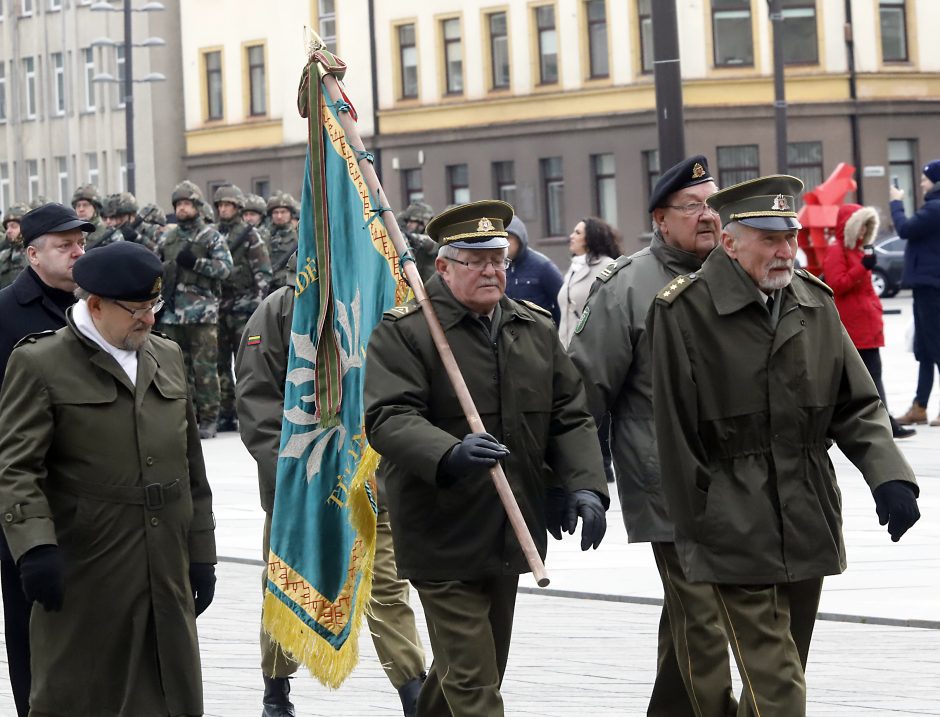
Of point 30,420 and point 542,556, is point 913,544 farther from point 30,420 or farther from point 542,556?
point 30,420

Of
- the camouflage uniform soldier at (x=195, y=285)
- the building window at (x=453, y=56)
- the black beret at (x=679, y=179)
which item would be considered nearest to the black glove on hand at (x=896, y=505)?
the black beret at (x=679, y=179)

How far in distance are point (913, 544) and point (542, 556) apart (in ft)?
17.8

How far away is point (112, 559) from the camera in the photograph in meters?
6.16

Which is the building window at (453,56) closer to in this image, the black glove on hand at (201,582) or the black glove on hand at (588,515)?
the black glove on hand at (588,515)

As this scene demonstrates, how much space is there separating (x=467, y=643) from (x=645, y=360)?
1.32 metres

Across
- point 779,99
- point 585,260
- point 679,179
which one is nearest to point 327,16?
point 779,99

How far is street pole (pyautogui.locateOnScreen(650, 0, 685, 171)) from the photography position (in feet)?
42.0

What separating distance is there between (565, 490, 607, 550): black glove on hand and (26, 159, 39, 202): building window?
206 feet

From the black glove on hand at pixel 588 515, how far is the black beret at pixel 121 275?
1389 mm

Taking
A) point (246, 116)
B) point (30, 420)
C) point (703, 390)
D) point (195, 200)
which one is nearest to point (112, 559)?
point (30, 420)

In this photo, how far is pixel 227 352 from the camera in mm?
20688

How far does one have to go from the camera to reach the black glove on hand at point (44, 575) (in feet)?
19.5

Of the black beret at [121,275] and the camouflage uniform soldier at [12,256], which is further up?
the camouflage uniform soldier at [12,256]

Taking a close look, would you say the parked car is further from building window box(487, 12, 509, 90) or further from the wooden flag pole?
the wooden flag pole
